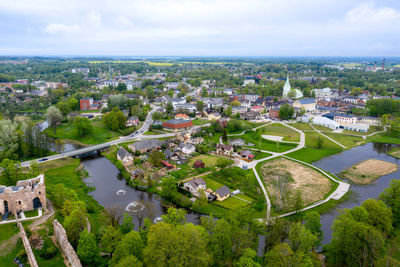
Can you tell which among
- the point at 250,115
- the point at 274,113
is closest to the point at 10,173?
the point at 250,115

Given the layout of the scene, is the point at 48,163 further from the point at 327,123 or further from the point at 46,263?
the point at 327,123

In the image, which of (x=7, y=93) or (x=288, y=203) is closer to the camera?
(x=288, y=203)

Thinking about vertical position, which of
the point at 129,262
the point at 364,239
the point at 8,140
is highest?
the point at 8,140

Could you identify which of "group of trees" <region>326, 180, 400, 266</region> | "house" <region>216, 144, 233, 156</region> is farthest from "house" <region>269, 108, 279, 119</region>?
"group of trees" <region>326, 180, 400, 266</region>

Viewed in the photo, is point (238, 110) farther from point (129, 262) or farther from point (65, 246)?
point (129, 262)

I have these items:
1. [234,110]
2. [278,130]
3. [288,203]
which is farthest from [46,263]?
[234,110]

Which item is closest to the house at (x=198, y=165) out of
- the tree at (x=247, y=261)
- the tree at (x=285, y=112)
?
the tree at (x=247, y=261)
